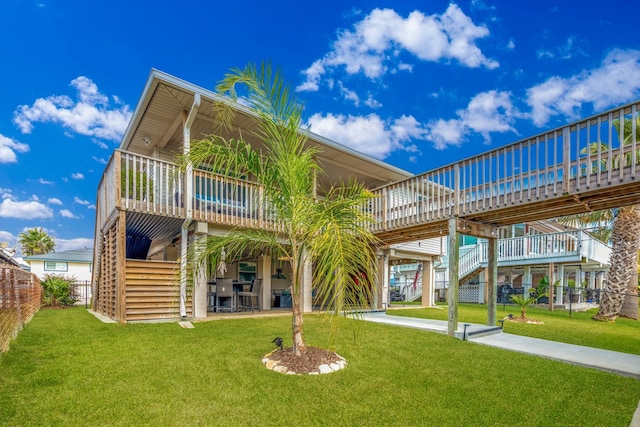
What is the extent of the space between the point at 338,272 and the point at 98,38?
25723 mm

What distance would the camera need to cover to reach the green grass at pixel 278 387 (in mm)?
2965

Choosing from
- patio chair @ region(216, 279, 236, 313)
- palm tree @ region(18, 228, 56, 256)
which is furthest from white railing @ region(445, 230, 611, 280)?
palm tree @ region(18, 228, 56, 256)

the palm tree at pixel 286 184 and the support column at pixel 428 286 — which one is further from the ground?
the palm tree at pixel 286 184

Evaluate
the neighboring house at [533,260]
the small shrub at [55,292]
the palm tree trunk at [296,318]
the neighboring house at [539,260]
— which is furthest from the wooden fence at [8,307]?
the neighboring house at [539,260]

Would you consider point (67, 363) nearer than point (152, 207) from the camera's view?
Yes

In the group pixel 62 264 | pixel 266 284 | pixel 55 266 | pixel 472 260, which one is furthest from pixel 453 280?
pixel 55 266

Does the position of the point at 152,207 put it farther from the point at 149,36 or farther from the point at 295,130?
the point at 149,36

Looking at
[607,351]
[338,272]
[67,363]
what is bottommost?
[607,351]

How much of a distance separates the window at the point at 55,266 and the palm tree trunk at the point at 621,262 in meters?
26.6

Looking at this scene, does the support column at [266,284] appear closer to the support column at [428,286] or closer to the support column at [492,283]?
the support column at [492,283]

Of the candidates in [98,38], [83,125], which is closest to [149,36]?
[98,38]

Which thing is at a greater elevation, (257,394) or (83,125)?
(83,125)

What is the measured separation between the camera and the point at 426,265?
14.6 meters

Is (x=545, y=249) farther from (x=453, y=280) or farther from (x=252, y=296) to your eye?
(x=252, y=296)
